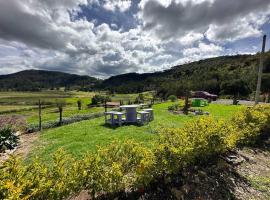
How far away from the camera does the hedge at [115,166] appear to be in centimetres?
327

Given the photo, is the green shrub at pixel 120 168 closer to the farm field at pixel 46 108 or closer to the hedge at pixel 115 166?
the hedge at pixel 115 166

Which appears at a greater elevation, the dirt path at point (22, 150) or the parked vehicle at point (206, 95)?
the parked vehicle at point (206, 95)

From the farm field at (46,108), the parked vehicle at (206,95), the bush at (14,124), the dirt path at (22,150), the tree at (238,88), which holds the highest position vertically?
the tree at (238,88)

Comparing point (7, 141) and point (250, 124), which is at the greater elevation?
point (250, 124)

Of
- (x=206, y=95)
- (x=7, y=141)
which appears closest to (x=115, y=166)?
(x=7, y=141)

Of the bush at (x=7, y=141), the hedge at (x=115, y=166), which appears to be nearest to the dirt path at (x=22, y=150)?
the bush at (x=7, y=141)

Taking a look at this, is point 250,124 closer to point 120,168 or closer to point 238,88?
point 120,168

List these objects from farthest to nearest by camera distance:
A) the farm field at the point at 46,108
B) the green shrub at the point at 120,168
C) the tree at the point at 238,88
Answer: the tree at the point at 238,88 < the farm field at the point at 46,108 < the green shrub at the point at 120,168

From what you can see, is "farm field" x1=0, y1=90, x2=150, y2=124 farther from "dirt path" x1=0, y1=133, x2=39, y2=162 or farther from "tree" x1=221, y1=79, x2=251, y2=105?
"tree" x1=221, y1=79, x2=251, y2=105

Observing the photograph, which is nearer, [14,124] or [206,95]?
[14,124]

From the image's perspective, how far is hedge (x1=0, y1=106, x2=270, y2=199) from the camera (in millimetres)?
3273

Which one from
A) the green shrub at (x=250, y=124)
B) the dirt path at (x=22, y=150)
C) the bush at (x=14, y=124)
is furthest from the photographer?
the bush at (x=14, y=124)

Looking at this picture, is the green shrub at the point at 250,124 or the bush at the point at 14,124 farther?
the bush at the point at 14,124

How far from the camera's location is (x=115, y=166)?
409 cm
